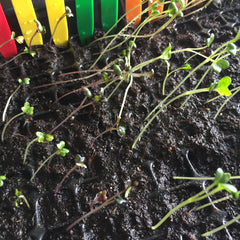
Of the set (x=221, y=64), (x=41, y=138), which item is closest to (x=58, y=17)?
(x=41, y=138)

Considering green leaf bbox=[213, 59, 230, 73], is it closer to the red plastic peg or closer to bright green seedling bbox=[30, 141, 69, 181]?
bright green seedling bbox=[30, 141, 69, 181]

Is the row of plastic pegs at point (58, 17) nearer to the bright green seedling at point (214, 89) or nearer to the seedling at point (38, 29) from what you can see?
the seedling at point (38, 29)

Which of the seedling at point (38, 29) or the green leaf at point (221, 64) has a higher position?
the seedling at point (38, 29)

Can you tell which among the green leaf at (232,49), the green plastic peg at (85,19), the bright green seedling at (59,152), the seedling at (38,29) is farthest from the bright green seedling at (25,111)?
the green leaf at (232,49)

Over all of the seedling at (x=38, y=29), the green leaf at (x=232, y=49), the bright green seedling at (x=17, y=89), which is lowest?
the green leaf at (x=232, y=49)

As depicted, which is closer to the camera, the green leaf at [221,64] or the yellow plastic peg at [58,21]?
the green leaf at [221,64]

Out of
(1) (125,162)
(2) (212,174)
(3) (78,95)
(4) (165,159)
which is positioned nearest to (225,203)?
(2) (212,174)

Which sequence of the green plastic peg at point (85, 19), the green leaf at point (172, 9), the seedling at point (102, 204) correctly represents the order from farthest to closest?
the green plastic peg at point (85, 19) → the green leaf at point (172, 9) → the seedling at point (102, 204)

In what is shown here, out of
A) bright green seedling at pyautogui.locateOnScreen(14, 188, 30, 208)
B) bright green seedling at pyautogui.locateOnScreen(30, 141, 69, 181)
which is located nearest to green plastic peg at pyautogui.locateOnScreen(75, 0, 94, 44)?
bright green seedling at pyautogui.locateOnScreen(30, 141, 69, 181)
